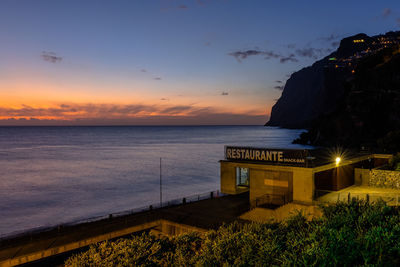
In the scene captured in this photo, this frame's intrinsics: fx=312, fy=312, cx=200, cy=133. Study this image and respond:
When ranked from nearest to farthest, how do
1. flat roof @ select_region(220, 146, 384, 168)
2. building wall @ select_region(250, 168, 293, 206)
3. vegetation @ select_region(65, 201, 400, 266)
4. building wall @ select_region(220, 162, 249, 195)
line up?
vegetation @ select_region(65, 201, 400, 266)
flat roof @ select_region(220, 146, 384, 168)
building wall @ select_region(250, 168, 293, 206)
building wall @ select_region(220, 162, 249, 195)

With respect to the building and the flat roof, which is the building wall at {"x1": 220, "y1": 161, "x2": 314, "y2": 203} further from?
the flat roof

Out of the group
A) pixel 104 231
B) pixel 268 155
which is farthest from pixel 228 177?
pixel 104 231

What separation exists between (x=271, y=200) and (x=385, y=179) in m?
10.9

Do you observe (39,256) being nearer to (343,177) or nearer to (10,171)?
(343,177)

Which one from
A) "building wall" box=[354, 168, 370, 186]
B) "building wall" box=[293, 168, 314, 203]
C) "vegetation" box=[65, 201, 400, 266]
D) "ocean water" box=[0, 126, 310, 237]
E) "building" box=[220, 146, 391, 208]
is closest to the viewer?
"vegetation" box=[65, 201, 400, 266]

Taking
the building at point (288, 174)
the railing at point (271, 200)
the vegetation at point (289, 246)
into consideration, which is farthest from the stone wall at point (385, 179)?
the vegetation at point (289, 246)

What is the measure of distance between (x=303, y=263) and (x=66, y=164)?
9496 cm

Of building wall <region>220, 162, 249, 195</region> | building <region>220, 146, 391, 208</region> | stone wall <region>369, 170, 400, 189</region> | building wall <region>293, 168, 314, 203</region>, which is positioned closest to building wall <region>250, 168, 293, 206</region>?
building <region>220, 146, 391, 208</region>

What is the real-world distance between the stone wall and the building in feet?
3.82

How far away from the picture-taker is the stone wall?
1067 inches

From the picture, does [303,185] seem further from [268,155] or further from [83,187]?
[83,187]

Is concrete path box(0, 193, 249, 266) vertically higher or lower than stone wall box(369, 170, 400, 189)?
lower

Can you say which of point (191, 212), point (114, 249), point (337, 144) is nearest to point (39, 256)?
point (114, 249)

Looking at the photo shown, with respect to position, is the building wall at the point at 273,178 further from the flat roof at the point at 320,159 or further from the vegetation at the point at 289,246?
the vegetation at the point at 289,246
